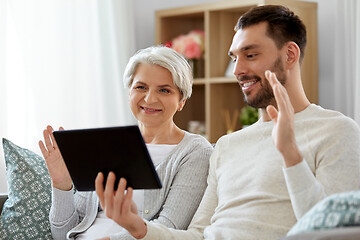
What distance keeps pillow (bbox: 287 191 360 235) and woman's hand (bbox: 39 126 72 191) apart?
3.18ft

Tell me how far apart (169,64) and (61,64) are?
1730 mm

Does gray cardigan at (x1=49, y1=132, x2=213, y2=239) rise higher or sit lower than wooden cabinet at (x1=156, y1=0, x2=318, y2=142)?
lower

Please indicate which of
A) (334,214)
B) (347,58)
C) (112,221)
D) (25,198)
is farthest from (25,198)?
(347,58)

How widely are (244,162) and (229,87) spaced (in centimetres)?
234

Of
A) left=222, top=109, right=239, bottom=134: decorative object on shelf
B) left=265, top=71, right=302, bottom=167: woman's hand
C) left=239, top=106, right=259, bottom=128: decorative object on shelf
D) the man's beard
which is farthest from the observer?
left=222, top=109, right=239, bottom=134: decorative object on shelf

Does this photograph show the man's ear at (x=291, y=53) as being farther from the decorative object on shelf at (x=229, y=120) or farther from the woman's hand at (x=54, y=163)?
the decorative object on shelf at (x=229, y=120)

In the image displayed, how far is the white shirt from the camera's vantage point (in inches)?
81.1

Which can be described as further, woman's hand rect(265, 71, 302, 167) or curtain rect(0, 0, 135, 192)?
curtain rect(0, 0, 135, 192)

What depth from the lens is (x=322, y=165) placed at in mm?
1641

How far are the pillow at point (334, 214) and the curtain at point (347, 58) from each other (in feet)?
6.68

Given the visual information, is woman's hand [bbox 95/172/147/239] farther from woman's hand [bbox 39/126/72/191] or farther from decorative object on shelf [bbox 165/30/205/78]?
decorative object on shelf [bbox 165/30/205/78]

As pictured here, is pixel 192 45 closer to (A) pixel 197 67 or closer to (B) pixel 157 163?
(A) pixel 197 67

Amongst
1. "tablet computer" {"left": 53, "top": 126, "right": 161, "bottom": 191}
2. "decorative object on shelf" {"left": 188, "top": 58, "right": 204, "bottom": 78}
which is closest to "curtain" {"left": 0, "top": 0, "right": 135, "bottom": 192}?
"decorative object on shelf" {"left": 188, "top": 58, "right": 204, "bottom": 78}

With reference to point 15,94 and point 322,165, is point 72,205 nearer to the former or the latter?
point 322,165
